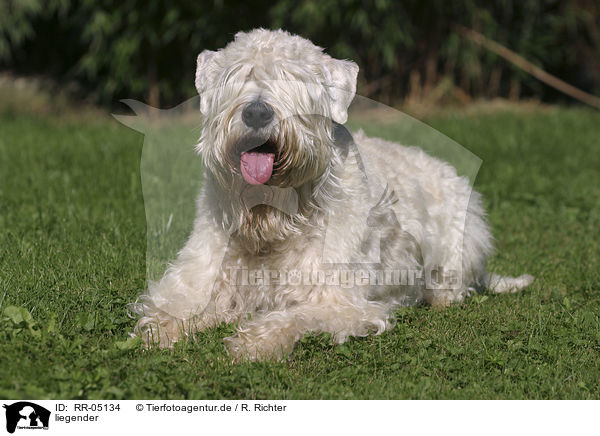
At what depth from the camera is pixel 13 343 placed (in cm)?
373

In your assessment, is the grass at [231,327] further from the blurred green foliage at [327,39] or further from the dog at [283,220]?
the blurred green foliage at [327,39]

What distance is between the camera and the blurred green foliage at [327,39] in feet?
44.0

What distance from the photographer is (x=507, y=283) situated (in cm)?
551

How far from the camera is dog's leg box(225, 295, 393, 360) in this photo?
3.98 metres

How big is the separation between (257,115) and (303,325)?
1183mm

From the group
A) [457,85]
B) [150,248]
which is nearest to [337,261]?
[150,248]

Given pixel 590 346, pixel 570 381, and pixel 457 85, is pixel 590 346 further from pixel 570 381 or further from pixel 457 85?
pixel 457 85

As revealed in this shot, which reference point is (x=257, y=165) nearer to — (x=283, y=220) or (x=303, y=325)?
(x=283, y=220)

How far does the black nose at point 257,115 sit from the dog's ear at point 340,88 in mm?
586

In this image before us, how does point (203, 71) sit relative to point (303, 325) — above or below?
above

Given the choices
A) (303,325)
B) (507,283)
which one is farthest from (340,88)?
(507,283)
